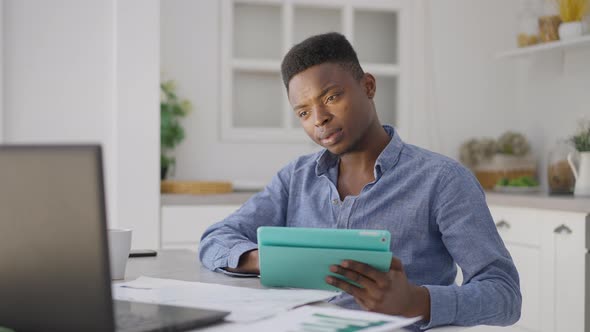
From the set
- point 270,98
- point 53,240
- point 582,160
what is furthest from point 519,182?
point 53,240

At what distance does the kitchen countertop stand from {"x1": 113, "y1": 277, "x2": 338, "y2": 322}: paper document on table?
6.43 ft

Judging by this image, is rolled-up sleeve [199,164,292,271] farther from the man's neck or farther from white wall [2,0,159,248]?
white wall [2,0,159,248]

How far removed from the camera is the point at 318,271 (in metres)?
1.27

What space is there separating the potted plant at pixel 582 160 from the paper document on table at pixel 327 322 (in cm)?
255

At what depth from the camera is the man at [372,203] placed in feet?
4.74

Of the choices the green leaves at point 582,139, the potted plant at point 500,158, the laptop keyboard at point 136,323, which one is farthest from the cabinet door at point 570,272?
the laptop keyboard at point 136,323

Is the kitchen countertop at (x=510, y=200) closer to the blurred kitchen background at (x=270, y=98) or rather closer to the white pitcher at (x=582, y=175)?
the blurred kitchen background at (x=270, y=98)

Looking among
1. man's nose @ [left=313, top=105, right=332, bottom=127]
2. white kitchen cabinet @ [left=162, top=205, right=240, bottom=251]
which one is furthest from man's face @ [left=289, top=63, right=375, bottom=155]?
white kitchen cabinet @ [left=162, top=205, right=240, bottom=251]

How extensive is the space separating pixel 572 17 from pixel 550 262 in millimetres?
1279

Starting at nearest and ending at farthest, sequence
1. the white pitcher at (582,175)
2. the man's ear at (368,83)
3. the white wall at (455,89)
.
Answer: the man's ear at (368,83)
the white pitcher at (582,175)
the white wall at (455,89)

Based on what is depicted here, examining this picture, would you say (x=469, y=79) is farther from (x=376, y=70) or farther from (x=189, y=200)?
(x=189, y=200)

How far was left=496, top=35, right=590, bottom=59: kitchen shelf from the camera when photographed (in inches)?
139

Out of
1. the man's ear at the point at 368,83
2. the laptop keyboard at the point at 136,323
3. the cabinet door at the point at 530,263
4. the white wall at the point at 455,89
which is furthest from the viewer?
the white wall at the point at 455,89

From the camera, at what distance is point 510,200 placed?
3330 mm
